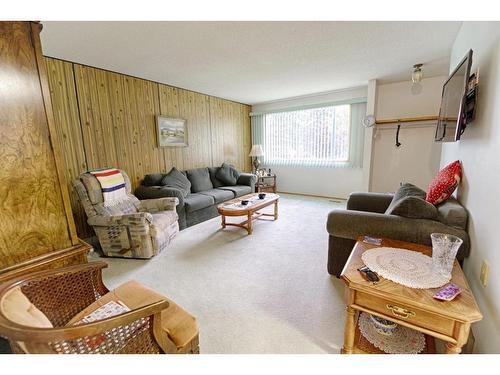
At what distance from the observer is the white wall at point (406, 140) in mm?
3873

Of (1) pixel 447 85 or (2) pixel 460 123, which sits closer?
(2) pixel 460 123

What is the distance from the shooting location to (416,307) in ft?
3.29

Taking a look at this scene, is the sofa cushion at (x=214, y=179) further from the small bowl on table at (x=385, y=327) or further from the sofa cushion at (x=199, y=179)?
the small bowl on table at (x=385, y=327)

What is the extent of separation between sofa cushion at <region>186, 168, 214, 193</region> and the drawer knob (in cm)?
356

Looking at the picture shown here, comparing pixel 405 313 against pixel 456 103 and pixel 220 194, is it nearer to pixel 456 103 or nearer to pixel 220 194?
pixel 456 103

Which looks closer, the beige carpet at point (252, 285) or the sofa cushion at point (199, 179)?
the beige carpet at point (252, 285)

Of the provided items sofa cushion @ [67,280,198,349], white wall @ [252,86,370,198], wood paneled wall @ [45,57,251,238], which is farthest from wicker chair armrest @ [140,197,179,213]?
white wall @ [252,86,370,198]

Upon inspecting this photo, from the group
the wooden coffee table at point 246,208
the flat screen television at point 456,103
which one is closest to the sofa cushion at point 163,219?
the wooden coffee table at point 246,208

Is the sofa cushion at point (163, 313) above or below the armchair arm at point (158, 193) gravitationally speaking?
below

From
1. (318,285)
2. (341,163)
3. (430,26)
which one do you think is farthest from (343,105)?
(318,285)

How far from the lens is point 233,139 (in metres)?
5.59

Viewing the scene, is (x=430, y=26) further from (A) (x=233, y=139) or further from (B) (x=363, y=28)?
(A) (x=233, y=139)

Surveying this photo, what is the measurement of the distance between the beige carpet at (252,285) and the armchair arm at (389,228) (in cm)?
54

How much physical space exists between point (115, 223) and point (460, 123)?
3.23 meters
